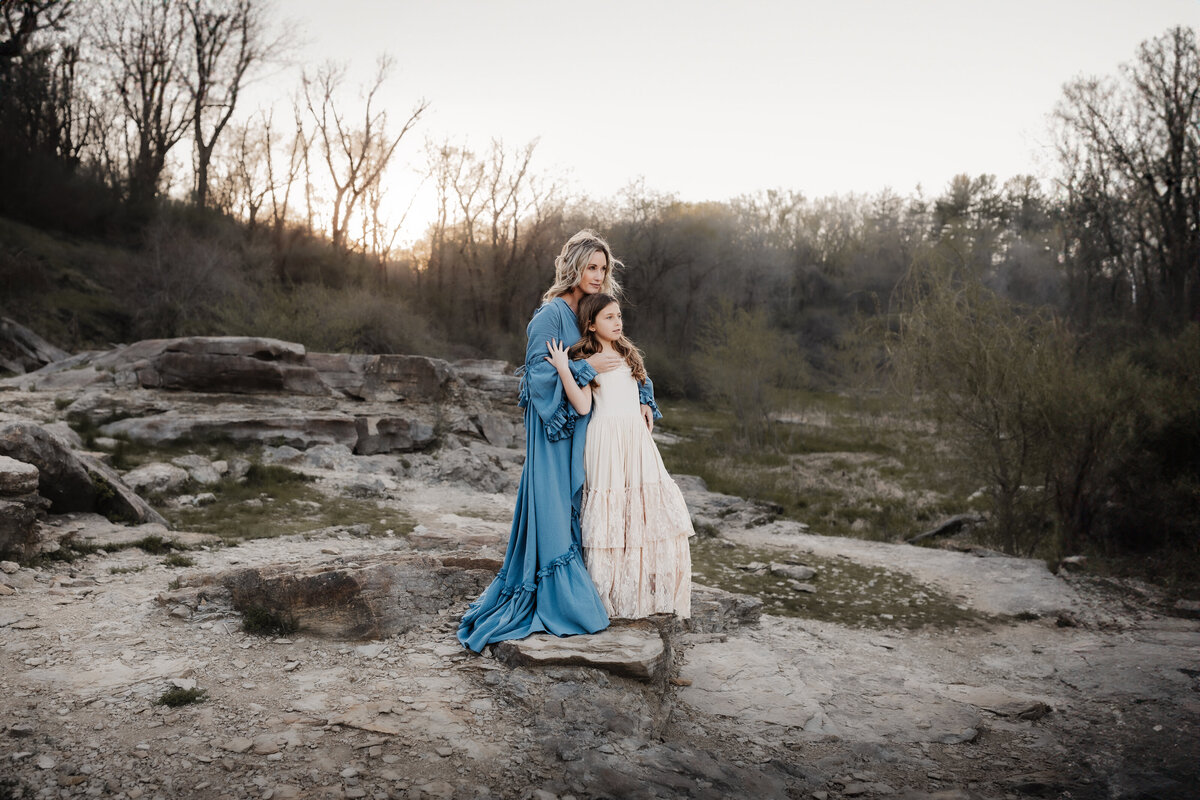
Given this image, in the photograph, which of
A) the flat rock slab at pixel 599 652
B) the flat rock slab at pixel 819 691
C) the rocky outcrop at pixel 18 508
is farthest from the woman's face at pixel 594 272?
the rocky outcrop at pixel 18 508

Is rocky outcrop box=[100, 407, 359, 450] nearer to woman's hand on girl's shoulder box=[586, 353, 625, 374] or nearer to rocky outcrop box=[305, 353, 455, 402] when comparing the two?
rocky outcrop box=[305, 353, 455, 402]

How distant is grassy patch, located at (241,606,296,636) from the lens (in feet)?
14.2

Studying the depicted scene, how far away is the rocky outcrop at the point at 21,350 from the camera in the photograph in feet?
51.2

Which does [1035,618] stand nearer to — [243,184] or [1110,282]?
[1110,282]

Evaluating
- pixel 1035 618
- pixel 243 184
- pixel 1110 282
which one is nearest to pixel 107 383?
pixel 1035 618

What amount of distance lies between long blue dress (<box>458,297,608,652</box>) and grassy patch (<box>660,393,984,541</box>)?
8409 millimetres

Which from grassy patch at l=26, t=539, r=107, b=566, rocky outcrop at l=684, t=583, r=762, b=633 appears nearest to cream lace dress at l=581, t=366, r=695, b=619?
rocky outcrop at l=684, t=583, r=762, b=633

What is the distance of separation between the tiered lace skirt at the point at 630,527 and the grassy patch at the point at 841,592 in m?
3.07

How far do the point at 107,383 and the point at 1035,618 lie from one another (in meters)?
14.0

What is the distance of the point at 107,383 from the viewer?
1237 cm

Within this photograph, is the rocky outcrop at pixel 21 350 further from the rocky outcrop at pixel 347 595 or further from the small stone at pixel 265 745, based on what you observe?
the small stone at pixel 265 745

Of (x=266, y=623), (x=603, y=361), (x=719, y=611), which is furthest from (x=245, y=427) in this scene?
(x=603, y=361)

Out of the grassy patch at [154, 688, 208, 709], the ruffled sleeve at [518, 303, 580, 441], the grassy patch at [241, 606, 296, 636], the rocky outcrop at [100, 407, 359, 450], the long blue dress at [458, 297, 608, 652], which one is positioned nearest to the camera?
the grassy patch at [154, 688, 208, 709]

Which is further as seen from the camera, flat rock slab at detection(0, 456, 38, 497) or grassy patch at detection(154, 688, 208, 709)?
flat rock slab at detection(0, 456, 38, 497)
